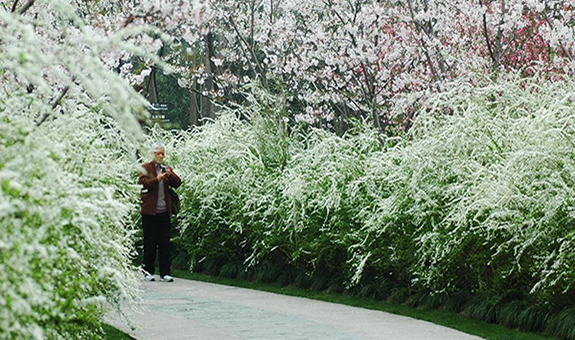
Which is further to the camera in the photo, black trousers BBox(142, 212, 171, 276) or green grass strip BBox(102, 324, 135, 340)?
black trousers BBox(142, 212, 171, 276)

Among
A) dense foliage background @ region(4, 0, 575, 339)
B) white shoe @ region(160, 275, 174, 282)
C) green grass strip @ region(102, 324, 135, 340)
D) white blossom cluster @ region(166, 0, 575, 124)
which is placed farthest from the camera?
white blossom cluster @ region(166, 0, 575, 124)

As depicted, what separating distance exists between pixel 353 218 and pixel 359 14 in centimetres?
545

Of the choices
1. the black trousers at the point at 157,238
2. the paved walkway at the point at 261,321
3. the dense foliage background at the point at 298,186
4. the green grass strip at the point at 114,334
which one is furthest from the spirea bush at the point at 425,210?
the green grass strip at the point at 114,334

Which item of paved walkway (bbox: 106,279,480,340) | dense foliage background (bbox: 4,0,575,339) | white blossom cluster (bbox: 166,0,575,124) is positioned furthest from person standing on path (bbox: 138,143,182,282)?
white blossom cluster (bbox: 166,0,575,124)

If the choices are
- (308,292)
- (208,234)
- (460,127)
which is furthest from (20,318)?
(208,234)

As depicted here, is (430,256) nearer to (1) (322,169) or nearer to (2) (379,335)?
(2) (379,335)

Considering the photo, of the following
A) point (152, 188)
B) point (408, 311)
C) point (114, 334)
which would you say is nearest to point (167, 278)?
point (152, 188)

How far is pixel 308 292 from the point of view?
11289 millimetres

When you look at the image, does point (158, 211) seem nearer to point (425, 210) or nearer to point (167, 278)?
point (167, 278)

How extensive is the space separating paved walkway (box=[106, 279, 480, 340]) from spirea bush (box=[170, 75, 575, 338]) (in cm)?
61

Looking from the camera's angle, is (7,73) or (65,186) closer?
(65,186)

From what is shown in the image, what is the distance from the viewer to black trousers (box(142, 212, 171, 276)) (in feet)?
41.0

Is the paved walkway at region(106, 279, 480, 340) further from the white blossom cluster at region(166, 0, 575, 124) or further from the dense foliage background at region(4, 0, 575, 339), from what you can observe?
the white blossom cluster at region(166, 0, 575, 124)

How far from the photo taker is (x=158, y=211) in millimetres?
12461
